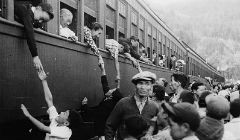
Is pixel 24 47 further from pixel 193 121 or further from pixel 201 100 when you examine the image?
pixel 193 121

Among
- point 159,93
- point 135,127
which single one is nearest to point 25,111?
point 135,127

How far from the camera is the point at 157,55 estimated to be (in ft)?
42.7

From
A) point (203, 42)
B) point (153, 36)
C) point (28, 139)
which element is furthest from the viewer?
point (203, 42)

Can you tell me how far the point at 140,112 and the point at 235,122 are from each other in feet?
3.00

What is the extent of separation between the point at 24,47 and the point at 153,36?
818 cm

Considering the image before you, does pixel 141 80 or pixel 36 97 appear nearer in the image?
pixel 141 80

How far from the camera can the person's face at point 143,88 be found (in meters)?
4.06

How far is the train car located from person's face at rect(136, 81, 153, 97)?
1148mm

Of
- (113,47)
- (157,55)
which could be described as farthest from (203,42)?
(113,47)

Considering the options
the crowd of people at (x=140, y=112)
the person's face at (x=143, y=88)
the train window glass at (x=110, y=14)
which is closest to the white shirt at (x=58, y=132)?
the crowd of people at (x=140, y=112)

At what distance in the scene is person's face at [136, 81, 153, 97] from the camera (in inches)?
160

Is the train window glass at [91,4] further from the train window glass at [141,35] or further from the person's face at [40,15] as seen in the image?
the train window glass at [141,35]

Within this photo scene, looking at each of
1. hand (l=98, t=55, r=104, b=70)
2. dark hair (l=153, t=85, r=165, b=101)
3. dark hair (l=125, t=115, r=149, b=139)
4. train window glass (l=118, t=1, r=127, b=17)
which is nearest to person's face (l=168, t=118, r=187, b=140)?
dark hair (l=125, t=115, r=149, b=139)

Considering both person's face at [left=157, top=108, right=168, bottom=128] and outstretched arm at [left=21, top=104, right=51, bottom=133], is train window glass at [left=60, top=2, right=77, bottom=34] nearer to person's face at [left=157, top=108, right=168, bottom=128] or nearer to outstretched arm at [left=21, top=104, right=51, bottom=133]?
outstretched arm at [left=21, top=104, right=51, bottom=133]
